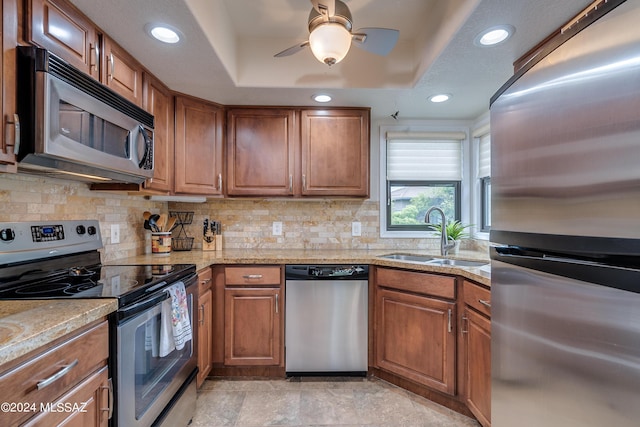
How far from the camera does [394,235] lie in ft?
9.61

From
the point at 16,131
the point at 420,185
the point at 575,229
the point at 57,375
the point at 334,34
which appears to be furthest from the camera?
the point at 420,185

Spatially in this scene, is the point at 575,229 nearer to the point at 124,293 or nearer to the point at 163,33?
the point at 124,293

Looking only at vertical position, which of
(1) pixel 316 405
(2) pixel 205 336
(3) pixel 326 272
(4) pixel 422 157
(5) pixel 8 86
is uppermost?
(4) pixel 422 157

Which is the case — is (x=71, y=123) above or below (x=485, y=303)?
above

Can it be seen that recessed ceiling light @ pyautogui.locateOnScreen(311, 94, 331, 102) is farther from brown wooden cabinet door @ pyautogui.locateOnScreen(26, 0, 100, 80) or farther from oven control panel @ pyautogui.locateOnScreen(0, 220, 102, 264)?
oven control panel @ pyautogui.locateOnScreen(0, 220, 102, 264)

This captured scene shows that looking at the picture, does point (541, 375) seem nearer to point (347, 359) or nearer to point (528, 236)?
point (528, 236)

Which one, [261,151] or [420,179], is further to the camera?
[420,179]

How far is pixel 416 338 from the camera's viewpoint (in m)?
2.10

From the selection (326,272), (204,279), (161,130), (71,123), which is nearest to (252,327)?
(204,279)

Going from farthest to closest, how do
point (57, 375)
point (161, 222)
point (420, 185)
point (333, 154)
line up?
1. point (420, 185)
2. point (333, 154)
3. point (161, 222)
4. point (57, 375)

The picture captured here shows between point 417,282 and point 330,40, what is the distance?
157 centimetres

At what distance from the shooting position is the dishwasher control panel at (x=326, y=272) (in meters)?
2.29

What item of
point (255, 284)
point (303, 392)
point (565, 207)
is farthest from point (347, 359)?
point (565, 207)

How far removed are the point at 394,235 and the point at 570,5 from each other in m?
1.98
